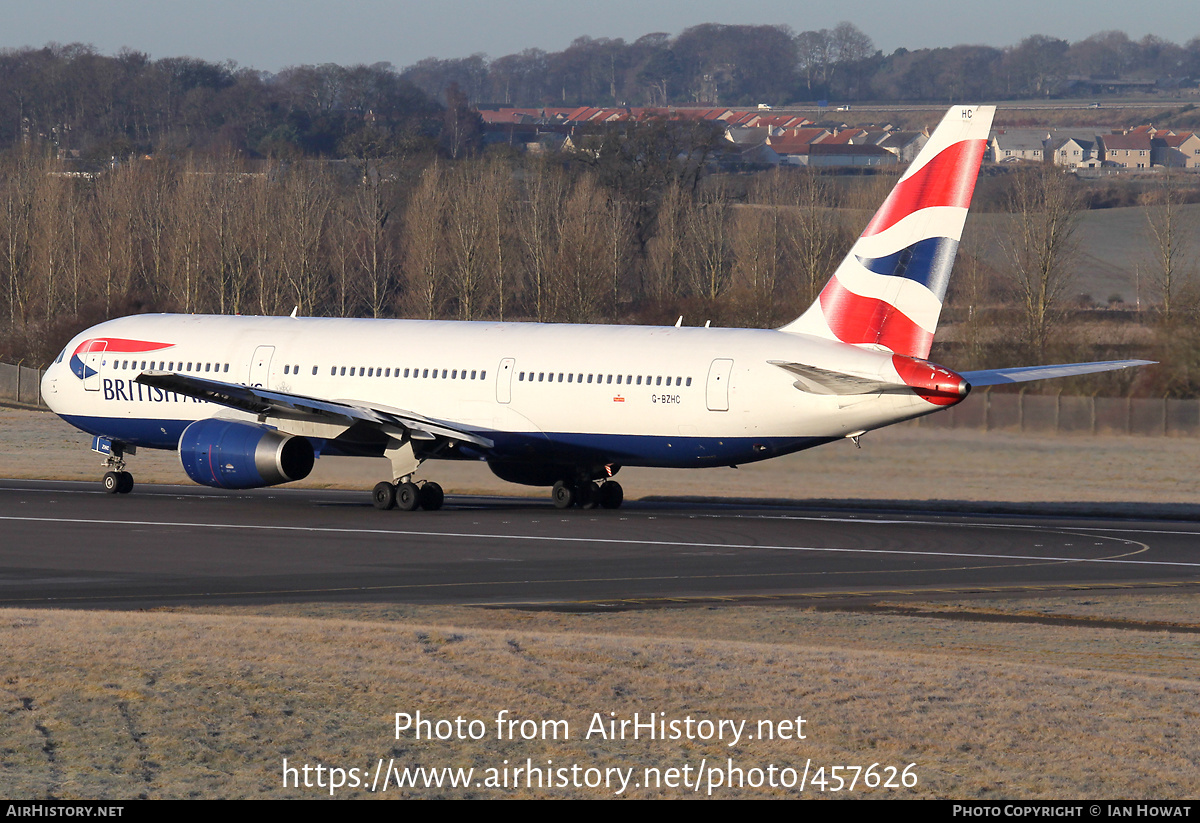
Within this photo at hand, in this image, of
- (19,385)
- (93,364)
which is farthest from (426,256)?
(93,364)

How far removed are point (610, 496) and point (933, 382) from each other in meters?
9.09

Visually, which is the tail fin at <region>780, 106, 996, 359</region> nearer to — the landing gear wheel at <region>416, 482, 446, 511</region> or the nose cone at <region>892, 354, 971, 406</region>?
the nose cone at <region>892, 354, 971, 406</region>

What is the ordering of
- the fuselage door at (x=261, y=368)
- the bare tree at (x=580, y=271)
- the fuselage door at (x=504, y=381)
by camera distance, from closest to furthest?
the fuselage door at (x=504, y=381), the fuselage door at (x=261, y=368), the bare tree at (x=580, y=271)

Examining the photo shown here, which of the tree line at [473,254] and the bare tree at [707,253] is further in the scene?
the bare tree at [707,253]

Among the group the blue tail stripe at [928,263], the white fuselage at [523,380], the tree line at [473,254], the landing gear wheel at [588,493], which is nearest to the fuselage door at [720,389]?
the white fuselage at [523,380]

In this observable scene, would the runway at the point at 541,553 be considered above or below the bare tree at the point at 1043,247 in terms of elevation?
below

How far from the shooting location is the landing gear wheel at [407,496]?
3719 centimetres

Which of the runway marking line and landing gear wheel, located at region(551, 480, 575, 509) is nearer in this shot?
the runway marking line

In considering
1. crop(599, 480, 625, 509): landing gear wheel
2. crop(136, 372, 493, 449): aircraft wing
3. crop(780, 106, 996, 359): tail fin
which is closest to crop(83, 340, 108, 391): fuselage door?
crop(136, 372, 493, 449): aircraft wing

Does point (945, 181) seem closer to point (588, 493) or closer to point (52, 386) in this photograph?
point (588, 493)

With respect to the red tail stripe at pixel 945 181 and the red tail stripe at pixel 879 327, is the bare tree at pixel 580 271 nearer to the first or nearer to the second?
the red tail stripe at pixel 879 327

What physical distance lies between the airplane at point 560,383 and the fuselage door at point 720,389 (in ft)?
0.16

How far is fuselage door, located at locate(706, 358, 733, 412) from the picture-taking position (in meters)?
34.6

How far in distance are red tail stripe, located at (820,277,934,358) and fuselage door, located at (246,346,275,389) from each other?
13835 mm
